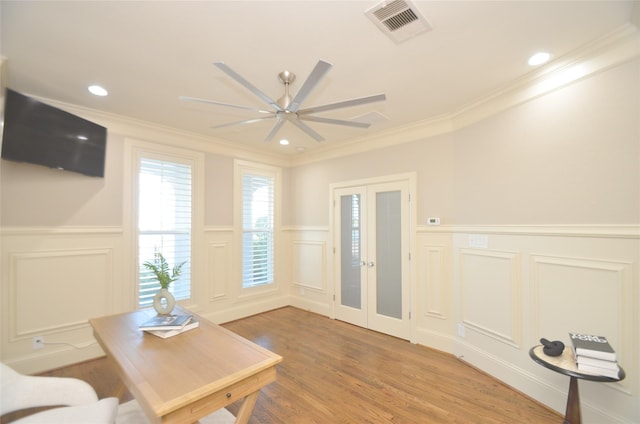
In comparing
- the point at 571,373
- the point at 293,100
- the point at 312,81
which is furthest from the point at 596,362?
the point at 293,100

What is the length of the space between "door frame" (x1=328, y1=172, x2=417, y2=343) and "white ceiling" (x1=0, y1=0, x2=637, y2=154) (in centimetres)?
110

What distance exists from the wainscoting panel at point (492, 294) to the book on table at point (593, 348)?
65 cm

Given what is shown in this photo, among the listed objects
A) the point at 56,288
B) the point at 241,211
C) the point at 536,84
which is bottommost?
the point at 56,288

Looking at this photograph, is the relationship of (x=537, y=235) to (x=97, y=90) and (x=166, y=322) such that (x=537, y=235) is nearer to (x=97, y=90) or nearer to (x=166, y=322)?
(x=166, y=322)

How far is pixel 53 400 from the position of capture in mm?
1641

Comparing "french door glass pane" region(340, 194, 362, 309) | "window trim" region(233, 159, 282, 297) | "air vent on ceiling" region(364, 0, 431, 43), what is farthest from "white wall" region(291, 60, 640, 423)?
"window trim" region(233, 159, 282, 297)

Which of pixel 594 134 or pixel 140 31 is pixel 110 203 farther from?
pixel 594 134

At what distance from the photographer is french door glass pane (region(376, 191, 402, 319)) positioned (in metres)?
3.79

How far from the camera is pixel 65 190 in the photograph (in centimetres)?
297

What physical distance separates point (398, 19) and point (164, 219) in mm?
3443

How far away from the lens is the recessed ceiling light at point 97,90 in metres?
2.62

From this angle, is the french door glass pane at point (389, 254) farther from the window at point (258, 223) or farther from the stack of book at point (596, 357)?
the stack of book at point (596, 357)

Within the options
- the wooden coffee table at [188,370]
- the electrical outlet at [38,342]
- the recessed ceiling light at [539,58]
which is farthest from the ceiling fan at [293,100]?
the electrical outlet at [38,342]

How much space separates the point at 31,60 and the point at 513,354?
479cm
